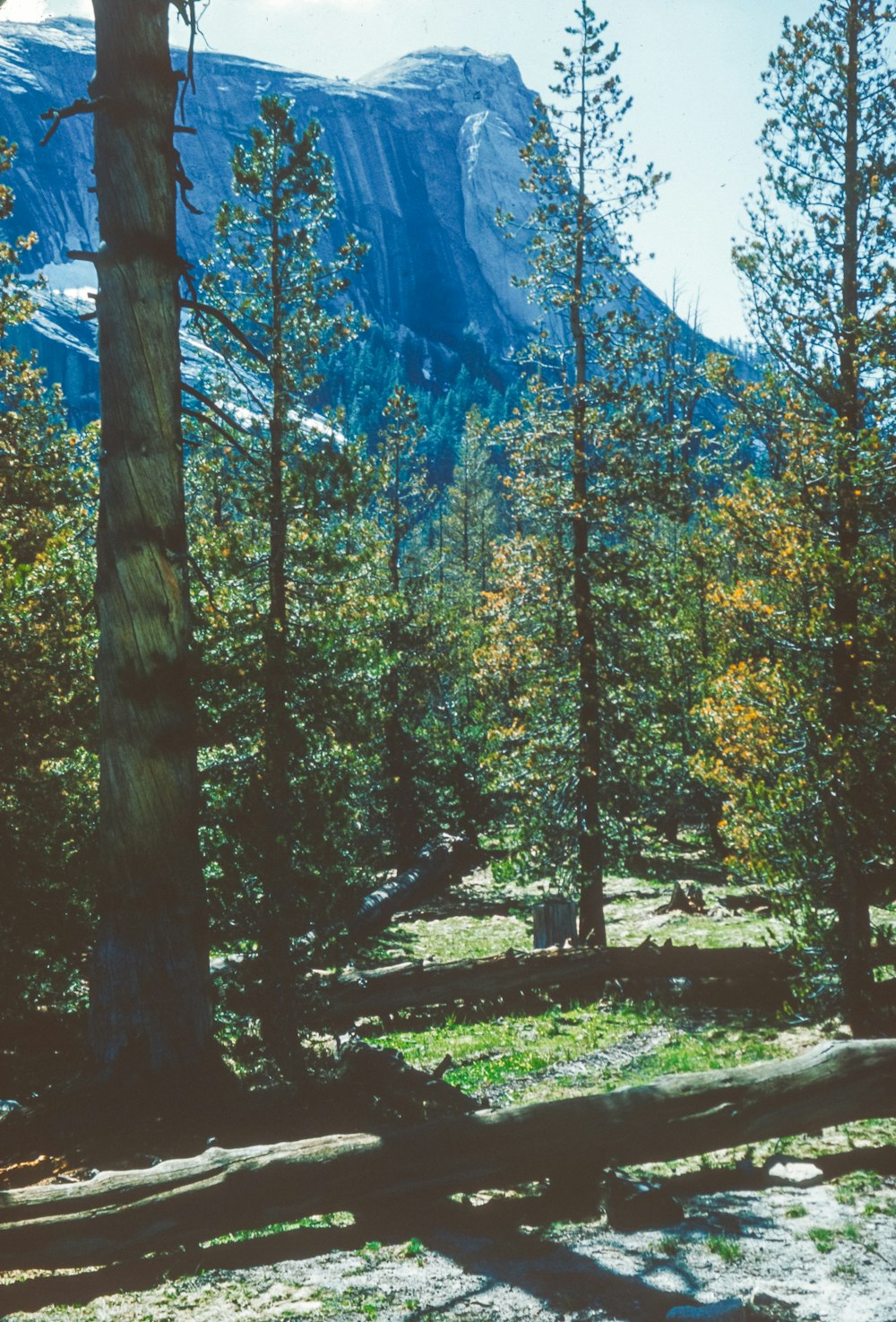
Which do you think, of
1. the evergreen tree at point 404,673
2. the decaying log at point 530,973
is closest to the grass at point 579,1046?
the decaying log at point 530,973

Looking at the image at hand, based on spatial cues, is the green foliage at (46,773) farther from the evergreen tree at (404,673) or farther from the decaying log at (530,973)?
the evergreen tree at (404,673)

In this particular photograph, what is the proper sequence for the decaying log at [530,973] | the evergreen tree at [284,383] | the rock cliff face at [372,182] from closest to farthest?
the decaying log at [530,973], the evergreen tree at [284,383], the rock cliff face at [372,182]

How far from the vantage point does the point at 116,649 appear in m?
5.49

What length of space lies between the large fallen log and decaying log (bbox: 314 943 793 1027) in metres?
6.91

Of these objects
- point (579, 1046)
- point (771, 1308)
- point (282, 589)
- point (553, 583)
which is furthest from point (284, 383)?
point (771, 1308)

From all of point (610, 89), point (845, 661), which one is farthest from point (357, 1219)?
point (610, 89)

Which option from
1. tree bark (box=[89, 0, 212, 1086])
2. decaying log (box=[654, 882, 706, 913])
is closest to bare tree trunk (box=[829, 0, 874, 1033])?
tree bark (box=[89, 0, 212, 1086])

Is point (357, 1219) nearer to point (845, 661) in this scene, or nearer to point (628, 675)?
point (845, 661)

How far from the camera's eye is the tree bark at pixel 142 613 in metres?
5.31

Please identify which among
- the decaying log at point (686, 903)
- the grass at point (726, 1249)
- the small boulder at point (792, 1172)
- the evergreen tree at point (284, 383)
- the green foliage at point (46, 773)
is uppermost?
the evergreen tree at point (284, 383)

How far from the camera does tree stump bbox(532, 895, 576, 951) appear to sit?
55.0 ft

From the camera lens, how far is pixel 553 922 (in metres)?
16.8

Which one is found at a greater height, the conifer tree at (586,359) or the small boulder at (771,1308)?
the conifer tree at (586,359)

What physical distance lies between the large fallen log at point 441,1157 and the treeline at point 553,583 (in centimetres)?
291
